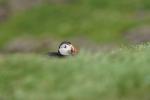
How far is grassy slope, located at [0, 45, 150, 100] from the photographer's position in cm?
2162

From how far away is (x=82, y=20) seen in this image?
80.9 m

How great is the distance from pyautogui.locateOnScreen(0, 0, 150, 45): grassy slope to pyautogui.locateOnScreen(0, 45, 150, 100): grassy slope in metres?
49.5

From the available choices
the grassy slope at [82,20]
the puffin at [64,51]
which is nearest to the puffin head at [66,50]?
the puffin at [64,51]

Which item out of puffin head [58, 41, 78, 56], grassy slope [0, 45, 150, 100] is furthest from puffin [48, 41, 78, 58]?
grassy slope [0, 45, 150, 100]

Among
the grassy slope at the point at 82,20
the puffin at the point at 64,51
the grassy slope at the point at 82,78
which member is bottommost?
the grassy slope at the point at 82,78

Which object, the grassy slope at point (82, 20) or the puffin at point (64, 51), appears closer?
the puffin at point (64, 51)

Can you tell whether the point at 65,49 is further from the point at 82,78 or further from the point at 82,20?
the point at 82,20

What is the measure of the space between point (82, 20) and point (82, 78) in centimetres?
5844

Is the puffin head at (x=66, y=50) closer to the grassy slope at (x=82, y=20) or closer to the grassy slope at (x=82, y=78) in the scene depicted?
the grassy slope at (x=82, y=78)

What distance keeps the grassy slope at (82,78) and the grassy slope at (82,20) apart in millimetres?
49476

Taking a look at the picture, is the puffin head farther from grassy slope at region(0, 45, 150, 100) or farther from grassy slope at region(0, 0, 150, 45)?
grassy slope at region(0, 0, 150, 45)

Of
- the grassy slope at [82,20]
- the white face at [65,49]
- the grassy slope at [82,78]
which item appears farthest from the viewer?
the grassy slope at [82,20]

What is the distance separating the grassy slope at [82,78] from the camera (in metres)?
21.6

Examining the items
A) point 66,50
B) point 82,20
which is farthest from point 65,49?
point 82,20
